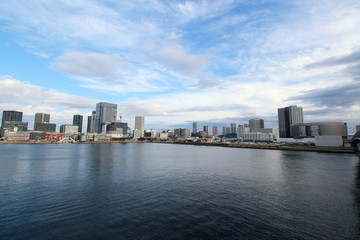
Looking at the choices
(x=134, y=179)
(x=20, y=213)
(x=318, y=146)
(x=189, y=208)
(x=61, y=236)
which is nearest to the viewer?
(x=61, y=236)

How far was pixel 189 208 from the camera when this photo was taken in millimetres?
20297

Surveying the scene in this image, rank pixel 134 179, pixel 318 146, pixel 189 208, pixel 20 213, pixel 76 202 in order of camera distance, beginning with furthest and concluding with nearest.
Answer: pixel 318 146 < pixel 134 179 < pixel 76 202 < pixel 189 208 < pixel 20 213

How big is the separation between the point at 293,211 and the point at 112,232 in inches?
727

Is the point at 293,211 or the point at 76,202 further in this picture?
the point at 76,202

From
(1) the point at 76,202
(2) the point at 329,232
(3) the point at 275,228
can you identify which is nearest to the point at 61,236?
(1) the point at 76,202

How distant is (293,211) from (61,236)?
2232cm

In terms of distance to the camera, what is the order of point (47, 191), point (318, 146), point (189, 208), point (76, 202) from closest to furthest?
point (189, 208) → point (76, 202) → point (47, 191) → point (318, 146)

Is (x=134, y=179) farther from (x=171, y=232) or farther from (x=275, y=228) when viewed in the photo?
(x=275, y=228)

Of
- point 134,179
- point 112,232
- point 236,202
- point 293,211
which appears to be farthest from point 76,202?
point 293,211

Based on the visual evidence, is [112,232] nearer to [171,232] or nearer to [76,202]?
[171,232]

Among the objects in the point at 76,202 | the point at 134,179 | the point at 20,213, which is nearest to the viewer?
the point at 20,213

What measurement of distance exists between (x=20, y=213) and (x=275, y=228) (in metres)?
24.9

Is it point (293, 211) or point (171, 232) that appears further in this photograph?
point (293, 211)

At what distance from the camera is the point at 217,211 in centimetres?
1956
